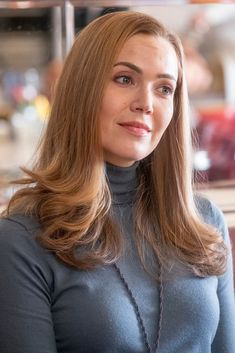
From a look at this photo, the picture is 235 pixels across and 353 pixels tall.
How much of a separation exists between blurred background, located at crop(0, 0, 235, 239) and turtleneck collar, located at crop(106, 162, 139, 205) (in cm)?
26

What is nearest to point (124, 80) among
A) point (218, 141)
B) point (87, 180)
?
point (87, 180)

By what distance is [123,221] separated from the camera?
1.18 metres

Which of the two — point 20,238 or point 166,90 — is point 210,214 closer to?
point 166,90

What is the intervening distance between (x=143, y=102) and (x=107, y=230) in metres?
0.21

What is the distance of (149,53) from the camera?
1.14 metres

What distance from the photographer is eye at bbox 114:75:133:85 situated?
1.12 metres

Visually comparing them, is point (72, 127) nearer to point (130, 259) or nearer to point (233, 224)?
point (130, 259)

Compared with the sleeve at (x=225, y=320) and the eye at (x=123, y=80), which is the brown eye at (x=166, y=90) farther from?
the sleeve at (x=225, y=320)

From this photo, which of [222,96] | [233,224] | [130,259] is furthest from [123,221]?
[222,96]

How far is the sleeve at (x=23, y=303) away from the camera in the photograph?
1.04 meters

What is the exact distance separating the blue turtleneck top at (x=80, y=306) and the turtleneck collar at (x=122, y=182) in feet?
0.33

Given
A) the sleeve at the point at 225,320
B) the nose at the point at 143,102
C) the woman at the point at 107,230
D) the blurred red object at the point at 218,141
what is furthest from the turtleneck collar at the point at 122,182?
the blurred red object at the point at 218,141

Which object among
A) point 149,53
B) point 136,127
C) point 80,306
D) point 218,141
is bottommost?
point 218,141

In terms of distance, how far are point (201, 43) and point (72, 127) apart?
5.52 m
